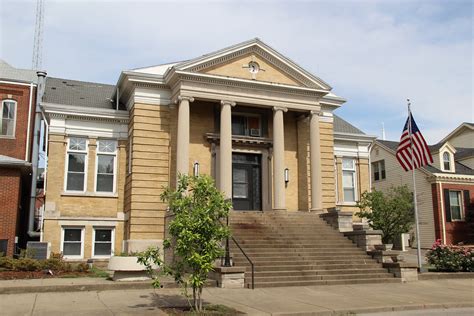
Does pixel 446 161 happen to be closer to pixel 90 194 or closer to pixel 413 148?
pixel 413 148

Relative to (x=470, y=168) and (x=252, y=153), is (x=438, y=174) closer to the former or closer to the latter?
(x=470, y=168)

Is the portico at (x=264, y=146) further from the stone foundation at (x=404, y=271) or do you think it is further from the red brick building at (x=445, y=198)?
the red brick building at (x=445, y=198)

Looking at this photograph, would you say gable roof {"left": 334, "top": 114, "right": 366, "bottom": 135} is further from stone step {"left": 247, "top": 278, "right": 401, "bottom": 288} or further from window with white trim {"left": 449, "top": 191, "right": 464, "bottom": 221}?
stone step {"left": 247, "top": 278, "right": 401, "bottom": 288}

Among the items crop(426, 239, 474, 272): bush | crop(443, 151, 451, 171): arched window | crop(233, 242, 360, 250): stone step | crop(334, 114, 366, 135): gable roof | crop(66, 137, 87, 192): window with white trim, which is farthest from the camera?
crop(443, 151, 451, 171): arched window

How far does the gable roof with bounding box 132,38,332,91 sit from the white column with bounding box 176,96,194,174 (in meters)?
1.50

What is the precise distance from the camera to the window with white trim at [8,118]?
73.0 feet

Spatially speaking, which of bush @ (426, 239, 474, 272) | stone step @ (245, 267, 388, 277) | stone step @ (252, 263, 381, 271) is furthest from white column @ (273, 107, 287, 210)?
bush @ (426, 239, 474, 272)

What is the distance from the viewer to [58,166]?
2078cm

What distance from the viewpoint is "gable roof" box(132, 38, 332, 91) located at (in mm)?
20453

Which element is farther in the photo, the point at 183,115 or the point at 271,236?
the point at 183,115

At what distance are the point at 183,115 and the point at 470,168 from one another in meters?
26.1

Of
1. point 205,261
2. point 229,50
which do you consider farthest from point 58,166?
point 205,261

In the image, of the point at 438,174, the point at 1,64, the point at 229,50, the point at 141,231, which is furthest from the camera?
the point at 438,174

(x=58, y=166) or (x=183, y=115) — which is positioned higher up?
(x=183, y=115)
